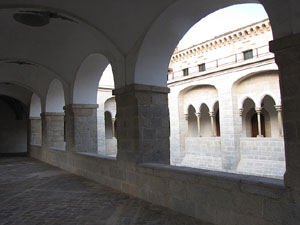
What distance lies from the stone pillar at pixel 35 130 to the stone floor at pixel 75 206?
7064mm

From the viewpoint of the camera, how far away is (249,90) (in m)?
13.8

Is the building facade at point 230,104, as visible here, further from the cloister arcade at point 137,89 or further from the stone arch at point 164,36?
the stone arch at point 164,36

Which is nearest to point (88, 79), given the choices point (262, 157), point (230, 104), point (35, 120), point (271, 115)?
point (35, 120)

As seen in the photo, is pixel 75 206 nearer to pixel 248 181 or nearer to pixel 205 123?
pixel 248 181

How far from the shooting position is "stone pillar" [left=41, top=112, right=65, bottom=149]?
1008cm

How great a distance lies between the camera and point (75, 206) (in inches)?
161

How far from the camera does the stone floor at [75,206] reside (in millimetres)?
3455

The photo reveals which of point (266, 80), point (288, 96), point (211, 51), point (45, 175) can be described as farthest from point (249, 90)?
point (288, 96)

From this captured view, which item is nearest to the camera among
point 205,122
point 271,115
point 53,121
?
point 53,121

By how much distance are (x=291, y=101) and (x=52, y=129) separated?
367 inches

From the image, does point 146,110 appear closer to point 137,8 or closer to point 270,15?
point 137,8

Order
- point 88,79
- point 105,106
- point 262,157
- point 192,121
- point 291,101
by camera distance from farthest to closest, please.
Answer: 1. point 192,121
2. point 105,106
3. point 262,157
4. point 88,79
5. point 291,101

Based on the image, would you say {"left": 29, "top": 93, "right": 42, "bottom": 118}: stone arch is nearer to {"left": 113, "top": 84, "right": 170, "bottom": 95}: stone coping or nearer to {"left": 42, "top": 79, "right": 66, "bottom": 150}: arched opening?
{"left": 42, "top": 79, "right": 66, "bottom": 150}: arched opening

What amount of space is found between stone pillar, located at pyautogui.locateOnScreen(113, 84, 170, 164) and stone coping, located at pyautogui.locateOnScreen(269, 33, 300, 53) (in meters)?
2.57
